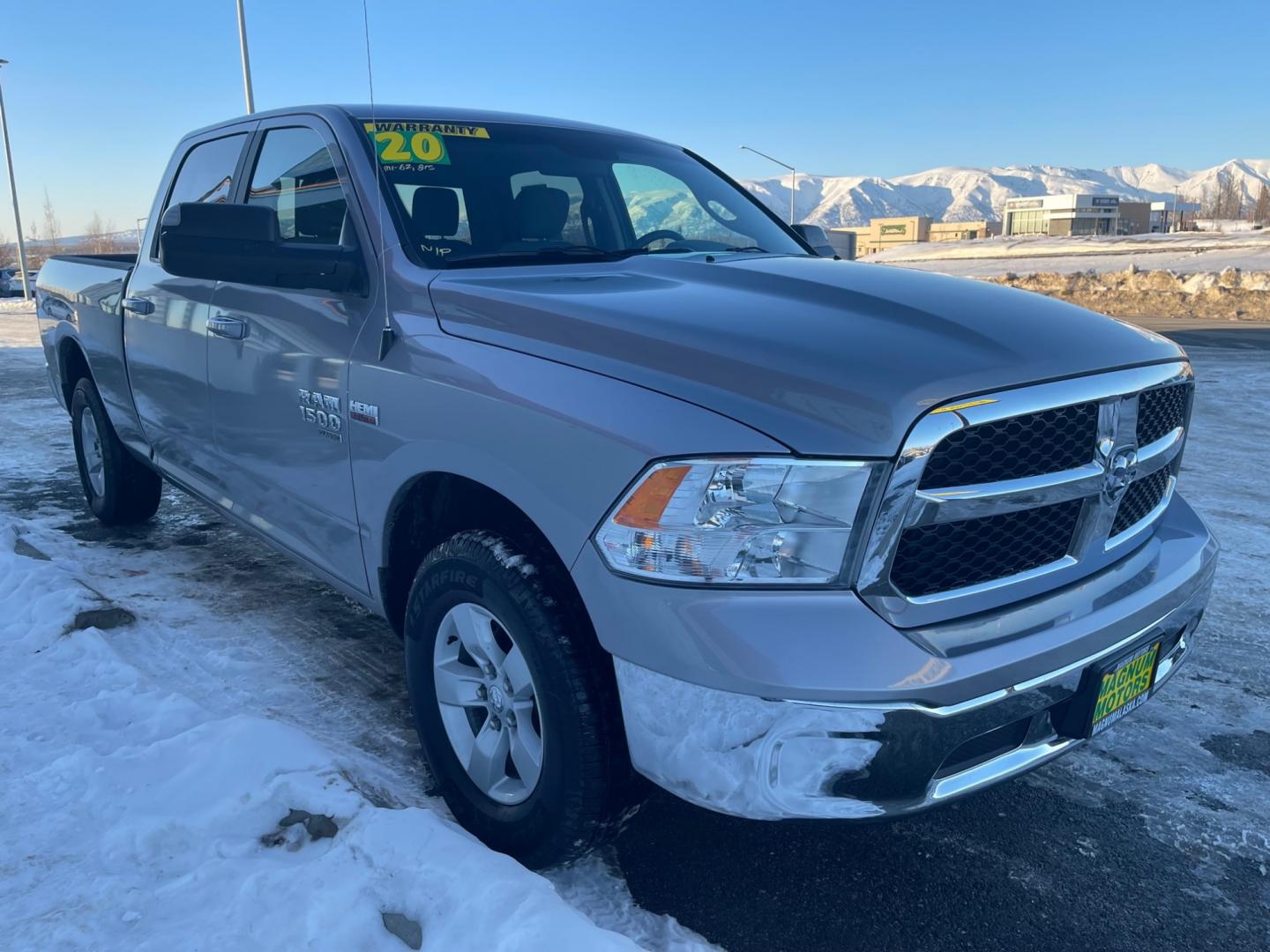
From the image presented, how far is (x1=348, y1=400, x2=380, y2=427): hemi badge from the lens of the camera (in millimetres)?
2605

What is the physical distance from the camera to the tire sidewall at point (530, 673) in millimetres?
2039

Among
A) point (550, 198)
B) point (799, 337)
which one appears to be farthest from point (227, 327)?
point (799, 337)

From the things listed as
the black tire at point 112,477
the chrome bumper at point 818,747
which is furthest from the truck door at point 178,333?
the chrome bumper at point 818,747

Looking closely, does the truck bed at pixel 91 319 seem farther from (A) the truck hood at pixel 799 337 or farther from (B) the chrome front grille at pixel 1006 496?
(B) the chrome front grille at pixel 1006 496

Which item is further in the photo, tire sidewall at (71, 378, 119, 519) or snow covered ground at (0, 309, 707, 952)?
tire sidewall at (71, 378, 119, 519)

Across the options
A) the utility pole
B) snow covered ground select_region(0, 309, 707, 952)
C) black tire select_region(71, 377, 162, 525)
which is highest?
the utility pole

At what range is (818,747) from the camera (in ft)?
5.84

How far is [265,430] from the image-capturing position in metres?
3.20

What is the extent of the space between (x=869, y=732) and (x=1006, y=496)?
1.76 ft

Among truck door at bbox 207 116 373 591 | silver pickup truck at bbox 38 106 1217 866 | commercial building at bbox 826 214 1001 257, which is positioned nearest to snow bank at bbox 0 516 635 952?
silver pickup truck at bbox 38 106 1217 866

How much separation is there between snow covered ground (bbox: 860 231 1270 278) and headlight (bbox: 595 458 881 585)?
20433 mm

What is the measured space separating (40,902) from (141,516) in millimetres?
3478

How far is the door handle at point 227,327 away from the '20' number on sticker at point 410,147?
2.57ft

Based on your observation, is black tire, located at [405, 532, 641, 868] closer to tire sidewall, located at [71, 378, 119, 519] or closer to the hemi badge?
the hemi badge
